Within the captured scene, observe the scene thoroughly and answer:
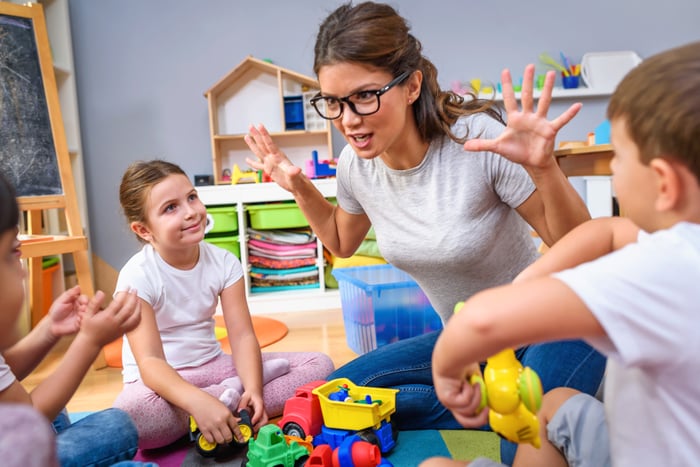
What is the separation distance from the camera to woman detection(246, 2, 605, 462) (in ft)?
3.22

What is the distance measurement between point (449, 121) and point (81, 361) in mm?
755

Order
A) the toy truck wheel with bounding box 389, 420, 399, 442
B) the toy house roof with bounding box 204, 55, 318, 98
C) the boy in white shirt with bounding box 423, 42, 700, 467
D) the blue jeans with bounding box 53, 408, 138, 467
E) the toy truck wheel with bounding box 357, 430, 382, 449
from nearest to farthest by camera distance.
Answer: the boy in white shirt with bounding box 423, 42, 700, 467, the blue jeans with bounding box 53, 408, 138, 467, the toy truck wheel with bounding box 357, 430, 382, 449, the toy truck wheel with bounding box 389, 420, 399, 442, the toy house roof with bounding box 204, 55, 318, 98

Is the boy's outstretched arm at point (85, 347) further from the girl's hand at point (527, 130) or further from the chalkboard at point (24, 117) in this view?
the chalkboard at point (24, 117)

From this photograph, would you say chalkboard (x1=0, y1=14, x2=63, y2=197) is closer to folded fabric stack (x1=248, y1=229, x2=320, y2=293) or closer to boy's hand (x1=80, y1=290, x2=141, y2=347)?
folded fabric stack (x1=248, y1=229, x2=320, y2=293)

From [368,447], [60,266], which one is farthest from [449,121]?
[60,266]

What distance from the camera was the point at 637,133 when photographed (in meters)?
0.49

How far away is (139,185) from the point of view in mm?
1364

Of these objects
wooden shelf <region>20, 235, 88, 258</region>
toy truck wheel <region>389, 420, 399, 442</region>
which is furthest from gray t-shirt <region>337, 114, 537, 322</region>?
wooden shelf <region>20, 235, 88, 258</region>

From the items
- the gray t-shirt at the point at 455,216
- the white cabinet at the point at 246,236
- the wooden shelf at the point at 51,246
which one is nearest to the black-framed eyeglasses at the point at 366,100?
the gray t-shirt at the point at 455,216

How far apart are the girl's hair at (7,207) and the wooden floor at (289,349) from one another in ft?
3.74

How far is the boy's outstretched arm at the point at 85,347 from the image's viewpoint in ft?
2.71

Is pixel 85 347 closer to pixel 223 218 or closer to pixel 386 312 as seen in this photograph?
pixel 386 312

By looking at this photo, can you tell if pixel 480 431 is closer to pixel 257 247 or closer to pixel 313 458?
pixel 313 458

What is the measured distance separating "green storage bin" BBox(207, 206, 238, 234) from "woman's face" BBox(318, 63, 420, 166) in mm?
1565
